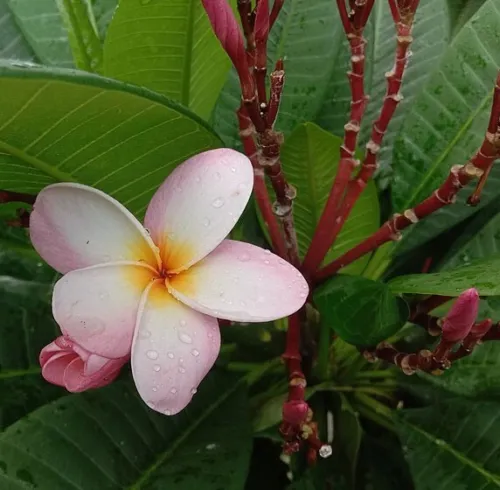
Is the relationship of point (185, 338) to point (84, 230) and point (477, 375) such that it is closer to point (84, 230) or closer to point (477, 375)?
point (84, 230)

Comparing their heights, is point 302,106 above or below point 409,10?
below

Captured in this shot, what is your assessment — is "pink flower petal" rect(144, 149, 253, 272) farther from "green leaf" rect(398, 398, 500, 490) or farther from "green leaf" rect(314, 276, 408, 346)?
"green leaf" rect(398, 398, 500, 490)

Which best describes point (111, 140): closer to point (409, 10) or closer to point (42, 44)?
point (409, 10)

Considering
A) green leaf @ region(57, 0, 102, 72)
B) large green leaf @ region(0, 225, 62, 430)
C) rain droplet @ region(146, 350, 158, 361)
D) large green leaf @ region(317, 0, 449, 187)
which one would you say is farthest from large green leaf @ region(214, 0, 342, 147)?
rain droplet @ region(146, 350, 158, 361)

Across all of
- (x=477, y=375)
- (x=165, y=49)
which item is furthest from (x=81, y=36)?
(x=477, y=375)

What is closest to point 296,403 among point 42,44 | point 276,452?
point 276,452

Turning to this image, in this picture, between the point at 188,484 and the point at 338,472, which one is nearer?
the point at 188,484
